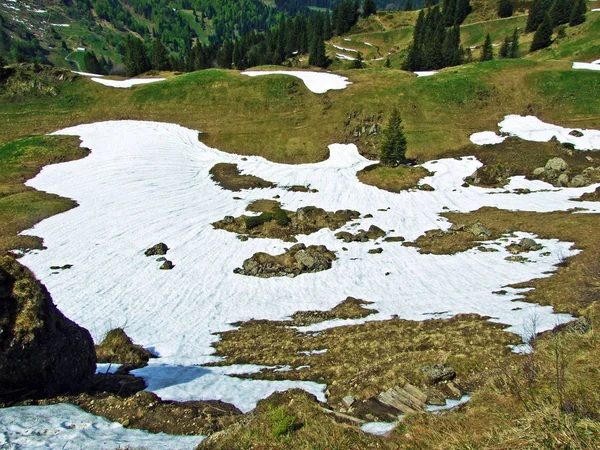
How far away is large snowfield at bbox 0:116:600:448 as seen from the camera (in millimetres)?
17828

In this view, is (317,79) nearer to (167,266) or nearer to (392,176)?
(392,176)

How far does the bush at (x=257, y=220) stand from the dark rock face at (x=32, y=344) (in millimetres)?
25776

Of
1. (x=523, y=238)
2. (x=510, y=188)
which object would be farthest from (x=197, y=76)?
(x=523, y=238)

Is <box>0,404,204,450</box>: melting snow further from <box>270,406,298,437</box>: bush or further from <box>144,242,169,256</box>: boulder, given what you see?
<box>144,242,169,256</box>: boulder

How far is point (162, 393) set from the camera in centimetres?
1134

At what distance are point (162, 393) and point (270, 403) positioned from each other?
461cm

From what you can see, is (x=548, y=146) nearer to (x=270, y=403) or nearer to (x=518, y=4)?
(x=270, y=403)

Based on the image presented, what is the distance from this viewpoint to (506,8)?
439ft

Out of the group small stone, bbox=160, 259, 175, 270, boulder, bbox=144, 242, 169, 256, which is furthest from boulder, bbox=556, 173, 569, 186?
boulder, bbox=144, 242, 169, 256

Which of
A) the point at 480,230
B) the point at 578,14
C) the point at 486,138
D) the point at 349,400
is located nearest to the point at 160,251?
the point at 349,400

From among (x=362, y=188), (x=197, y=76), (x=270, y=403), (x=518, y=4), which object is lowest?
(x=362, y=188)

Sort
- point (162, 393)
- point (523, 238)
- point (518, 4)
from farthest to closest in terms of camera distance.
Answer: point (518, 4)
point (523, 238)
point (162, 393)

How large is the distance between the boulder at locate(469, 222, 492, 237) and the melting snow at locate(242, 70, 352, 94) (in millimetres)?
46766

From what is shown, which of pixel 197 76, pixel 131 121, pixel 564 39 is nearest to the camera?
pixel 131 121
